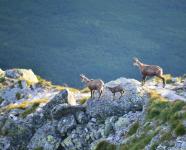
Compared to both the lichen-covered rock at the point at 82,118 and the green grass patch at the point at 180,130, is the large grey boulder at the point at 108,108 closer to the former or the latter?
the lichen-covered rock at the point at 82,118

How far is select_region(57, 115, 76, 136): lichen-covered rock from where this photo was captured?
6644 cm

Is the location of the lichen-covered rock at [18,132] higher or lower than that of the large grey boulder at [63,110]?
lower

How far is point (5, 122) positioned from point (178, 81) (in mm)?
24043

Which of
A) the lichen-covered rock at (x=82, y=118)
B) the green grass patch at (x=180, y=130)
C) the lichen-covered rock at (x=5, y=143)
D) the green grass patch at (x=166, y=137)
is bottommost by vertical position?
the lichen-covered rock at (x=5, y=143)

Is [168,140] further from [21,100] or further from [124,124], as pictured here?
[21,100]

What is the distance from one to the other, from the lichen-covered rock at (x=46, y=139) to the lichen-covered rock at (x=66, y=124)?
0.83 metres

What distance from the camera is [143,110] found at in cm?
6181

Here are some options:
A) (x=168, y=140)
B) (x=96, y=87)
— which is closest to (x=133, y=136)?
(x=168, y=140)

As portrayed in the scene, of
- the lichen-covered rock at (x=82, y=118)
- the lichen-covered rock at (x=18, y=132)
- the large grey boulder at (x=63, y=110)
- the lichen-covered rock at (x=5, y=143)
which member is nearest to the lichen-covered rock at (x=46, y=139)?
the lichen-covered rock at (x=18, y=132)

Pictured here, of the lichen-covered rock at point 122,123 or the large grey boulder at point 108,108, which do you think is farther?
the large grey boulder at point 108,108

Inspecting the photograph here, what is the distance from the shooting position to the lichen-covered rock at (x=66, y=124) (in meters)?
66.4

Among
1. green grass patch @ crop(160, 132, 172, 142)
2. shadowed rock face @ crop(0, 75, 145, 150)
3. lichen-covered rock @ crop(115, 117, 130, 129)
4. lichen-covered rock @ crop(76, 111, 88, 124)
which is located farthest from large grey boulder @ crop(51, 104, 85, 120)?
green grass patch @ crop(160, 132, 172, 142)

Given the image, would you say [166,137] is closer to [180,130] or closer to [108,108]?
[180,130]

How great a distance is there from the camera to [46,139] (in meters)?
67.2
